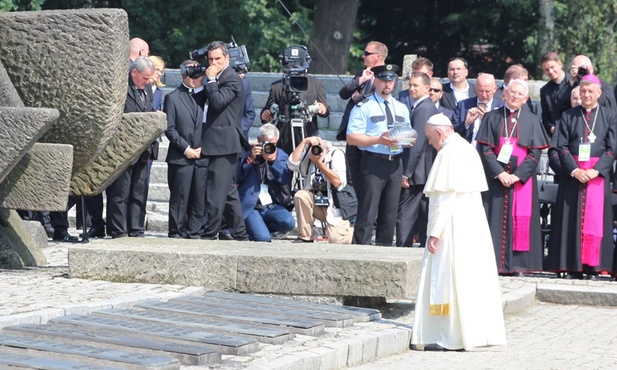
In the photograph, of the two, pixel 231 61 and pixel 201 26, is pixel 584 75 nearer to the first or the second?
pixel 231 61

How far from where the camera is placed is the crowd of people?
14773mm

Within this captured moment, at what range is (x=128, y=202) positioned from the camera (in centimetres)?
1549

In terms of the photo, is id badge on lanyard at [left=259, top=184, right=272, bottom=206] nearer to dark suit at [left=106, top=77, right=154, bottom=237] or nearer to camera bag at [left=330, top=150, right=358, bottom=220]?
camera bag at [left=330, top=150, right=358, bottom=220]

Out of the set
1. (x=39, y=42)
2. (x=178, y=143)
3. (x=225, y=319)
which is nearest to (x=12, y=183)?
(x=39, y=42)

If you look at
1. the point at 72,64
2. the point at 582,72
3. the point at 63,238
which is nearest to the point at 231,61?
the point at 63,238

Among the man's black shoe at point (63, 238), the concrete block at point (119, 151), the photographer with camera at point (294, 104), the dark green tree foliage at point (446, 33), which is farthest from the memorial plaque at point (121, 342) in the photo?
the dark green tree foliage at point (446, 33)

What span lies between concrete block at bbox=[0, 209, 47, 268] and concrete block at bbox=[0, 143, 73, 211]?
0.80 meters

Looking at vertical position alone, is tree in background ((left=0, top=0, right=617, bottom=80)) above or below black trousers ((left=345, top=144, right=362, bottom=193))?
above

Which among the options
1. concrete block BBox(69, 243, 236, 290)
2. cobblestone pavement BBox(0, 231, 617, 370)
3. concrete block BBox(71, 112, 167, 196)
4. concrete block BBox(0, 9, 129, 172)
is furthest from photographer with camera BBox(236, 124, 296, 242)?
concrete block BBox(69, 243, 236, 290)

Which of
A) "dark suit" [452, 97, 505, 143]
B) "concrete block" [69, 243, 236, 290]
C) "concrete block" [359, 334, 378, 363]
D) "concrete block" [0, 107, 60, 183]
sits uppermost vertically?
"dark suit" [452, 97, 505, 143]

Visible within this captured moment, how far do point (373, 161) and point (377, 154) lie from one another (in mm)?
81

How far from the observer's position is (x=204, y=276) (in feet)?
37.3

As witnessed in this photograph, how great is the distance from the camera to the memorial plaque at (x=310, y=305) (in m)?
10.6

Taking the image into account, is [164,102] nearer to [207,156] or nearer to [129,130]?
[207,156]
